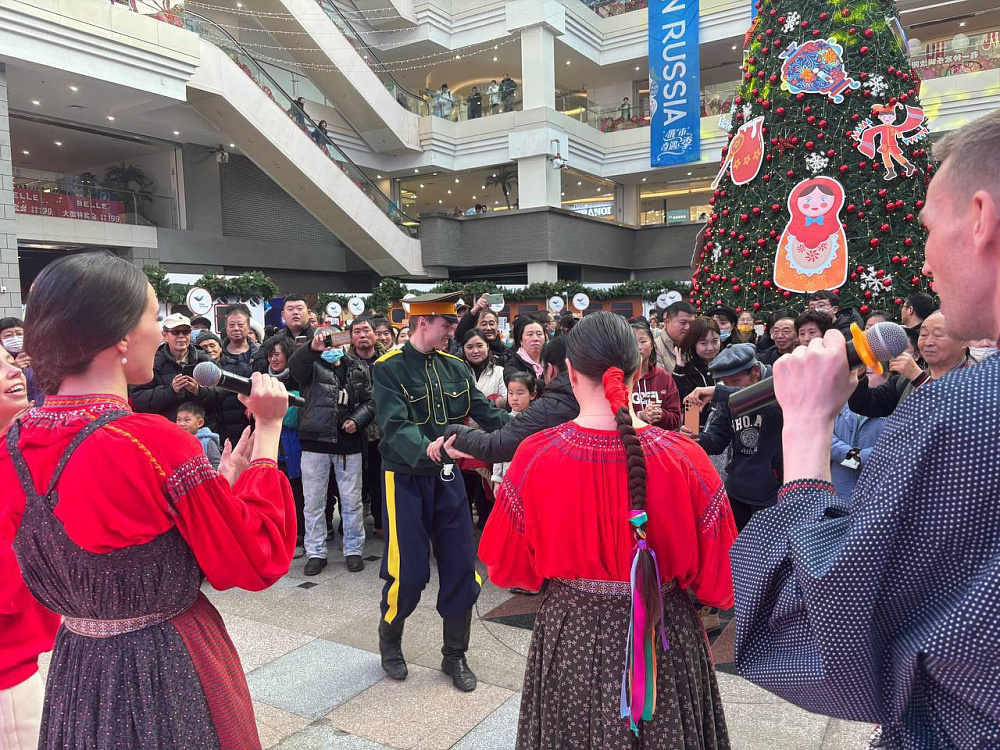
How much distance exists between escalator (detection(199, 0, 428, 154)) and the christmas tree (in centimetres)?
1412

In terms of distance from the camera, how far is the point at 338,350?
5047 millimetres

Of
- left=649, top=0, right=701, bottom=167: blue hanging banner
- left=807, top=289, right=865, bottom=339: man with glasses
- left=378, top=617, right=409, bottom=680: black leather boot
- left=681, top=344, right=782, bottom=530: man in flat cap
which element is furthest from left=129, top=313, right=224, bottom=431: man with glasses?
left=649, top=0, right=701, bottom=167: blue hanging banner

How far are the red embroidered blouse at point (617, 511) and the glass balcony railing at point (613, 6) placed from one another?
22782 mm

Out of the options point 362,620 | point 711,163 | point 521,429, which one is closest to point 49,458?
point 521,429

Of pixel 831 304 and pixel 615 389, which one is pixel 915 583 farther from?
pixel 831 304

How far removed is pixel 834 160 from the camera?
277 inches

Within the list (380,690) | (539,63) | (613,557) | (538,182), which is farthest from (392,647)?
(539,63)

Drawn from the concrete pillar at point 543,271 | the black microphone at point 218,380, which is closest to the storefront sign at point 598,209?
the concrete pillar at point 543,271

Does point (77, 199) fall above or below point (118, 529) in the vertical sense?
above

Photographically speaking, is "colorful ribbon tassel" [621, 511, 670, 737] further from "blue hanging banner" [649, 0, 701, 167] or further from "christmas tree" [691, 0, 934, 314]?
"blue hanging banner" [649, 0, 701, 167]

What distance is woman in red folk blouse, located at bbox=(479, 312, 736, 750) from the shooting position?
1765mm

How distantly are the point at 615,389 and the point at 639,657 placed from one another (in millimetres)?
697

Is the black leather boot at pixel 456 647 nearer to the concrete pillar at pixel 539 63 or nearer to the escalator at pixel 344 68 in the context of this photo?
the escalator at pixel 344 68

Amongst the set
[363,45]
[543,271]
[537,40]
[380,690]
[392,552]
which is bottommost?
[380,690]
